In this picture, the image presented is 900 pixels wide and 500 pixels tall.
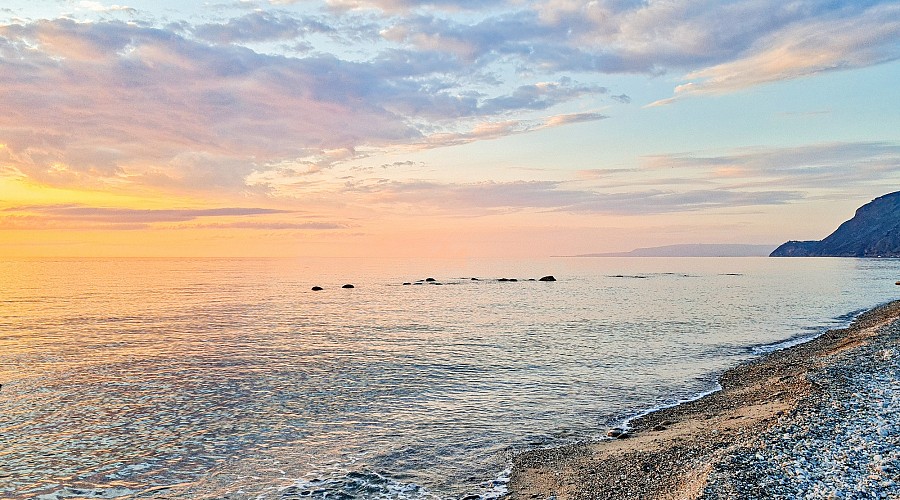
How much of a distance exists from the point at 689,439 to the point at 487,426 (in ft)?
22.9

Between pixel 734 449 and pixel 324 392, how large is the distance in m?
17.6

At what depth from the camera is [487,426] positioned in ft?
68.7

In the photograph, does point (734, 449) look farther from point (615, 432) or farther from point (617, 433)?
point (615, 432)

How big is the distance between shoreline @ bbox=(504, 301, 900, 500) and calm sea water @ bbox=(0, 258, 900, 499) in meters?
1.57

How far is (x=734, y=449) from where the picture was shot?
1530 cm

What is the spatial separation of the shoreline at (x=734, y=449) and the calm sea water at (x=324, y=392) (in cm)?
157

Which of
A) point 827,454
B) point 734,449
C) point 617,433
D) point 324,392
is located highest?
point 827,454

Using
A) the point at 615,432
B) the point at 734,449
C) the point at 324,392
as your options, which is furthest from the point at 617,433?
the point at 324,392

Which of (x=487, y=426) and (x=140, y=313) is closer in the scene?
(x=487, y=426)

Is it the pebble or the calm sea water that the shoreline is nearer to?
the pebble

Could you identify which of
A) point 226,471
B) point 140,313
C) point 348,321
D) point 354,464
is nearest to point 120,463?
point 226,471

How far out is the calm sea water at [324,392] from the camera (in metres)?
16.3

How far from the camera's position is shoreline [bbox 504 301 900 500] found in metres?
13.0

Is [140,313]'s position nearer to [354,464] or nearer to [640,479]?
[354,464]
